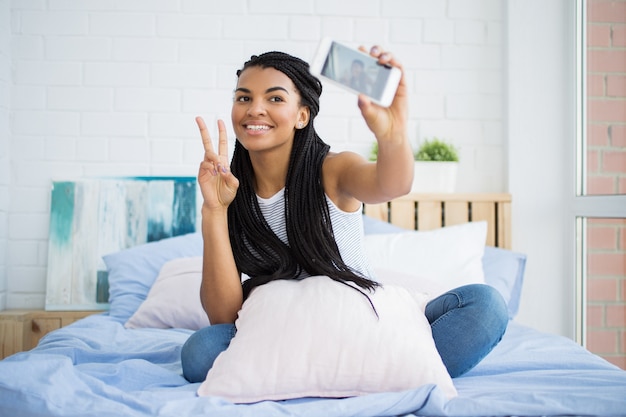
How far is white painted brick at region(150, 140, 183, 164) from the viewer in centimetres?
283

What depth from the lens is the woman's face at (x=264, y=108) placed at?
153 centimetres

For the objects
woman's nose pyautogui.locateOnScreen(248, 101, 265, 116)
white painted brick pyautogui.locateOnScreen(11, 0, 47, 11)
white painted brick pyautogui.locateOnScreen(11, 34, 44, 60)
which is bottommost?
woman's nose pyautogui.locateOnScreen(248, 101, 265, 116)

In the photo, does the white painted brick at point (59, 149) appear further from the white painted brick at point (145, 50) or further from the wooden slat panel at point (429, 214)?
the wooden slat panel at point (429, 214)

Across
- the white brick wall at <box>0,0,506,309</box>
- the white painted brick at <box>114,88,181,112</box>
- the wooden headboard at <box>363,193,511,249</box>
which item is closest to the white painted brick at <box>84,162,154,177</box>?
the white brick wall at <box>0,0,506,309</box>

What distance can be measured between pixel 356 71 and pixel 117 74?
6.23 ft

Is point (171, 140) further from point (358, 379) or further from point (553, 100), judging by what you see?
point (358, 379)

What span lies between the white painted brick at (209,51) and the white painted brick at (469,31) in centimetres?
91

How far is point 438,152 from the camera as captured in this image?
2.75 m

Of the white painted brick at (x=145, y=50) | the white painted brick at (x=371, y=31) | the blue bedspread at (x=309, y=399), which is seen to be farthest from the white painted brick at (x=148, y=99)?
the blue bedspread at (x=309, y=399)

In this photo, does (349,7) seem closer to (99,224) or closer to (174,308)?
(99,224)

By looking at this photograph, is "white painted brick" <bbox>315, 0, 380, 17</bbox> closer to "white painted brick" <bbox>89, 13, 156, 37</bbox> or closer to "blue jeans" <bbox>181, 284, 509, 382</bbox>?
"white painted brick" <bbox>89, 13, 156, 37</bbox>

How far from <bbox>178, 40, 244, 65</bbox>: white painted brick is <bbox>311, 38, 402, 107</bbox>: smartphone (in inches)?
68.2

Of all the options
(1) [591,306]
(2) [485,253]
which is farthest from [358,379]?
(1) [591,306]

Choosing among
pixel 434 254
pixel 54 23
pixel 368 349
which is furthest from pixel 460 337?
pixel 54 23
